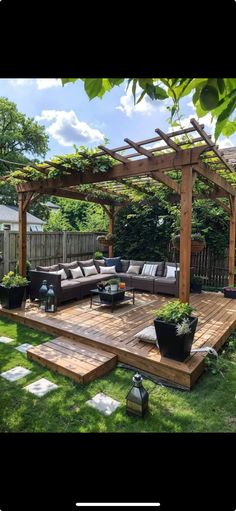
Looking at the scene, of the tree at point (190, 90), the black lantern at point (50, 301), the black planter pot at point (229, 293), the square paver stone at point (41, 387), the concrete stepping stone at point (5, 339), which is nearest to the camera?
the tree at point (190, 90)

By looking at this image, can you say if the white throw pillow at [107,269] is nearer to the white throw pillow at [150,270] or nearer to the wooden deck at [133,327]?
the white throw pillow at [150,270]

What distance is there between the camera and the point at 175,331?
3250mm

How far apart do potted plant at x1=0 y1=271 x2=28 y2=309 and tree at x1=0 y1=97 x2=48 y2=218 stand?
13189mm

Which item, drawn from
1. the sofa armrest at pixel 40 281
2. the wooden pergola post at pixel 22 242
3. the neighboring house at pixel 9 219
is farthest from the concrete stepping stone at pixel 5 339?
the neighboring house at pixel 9 219

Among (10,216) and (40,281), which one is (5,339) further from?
(10,216)

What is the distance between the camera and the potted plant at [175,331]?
3.26m

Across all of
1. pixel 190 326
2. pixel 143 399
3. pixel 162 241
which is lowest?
pixel 143 399

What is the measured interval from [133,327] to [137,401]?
1.99m

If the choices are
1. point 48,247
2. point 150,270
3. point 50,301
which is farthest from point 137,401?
point 48,247

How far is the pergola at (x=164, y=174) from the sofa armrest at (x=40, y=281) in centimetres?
41
